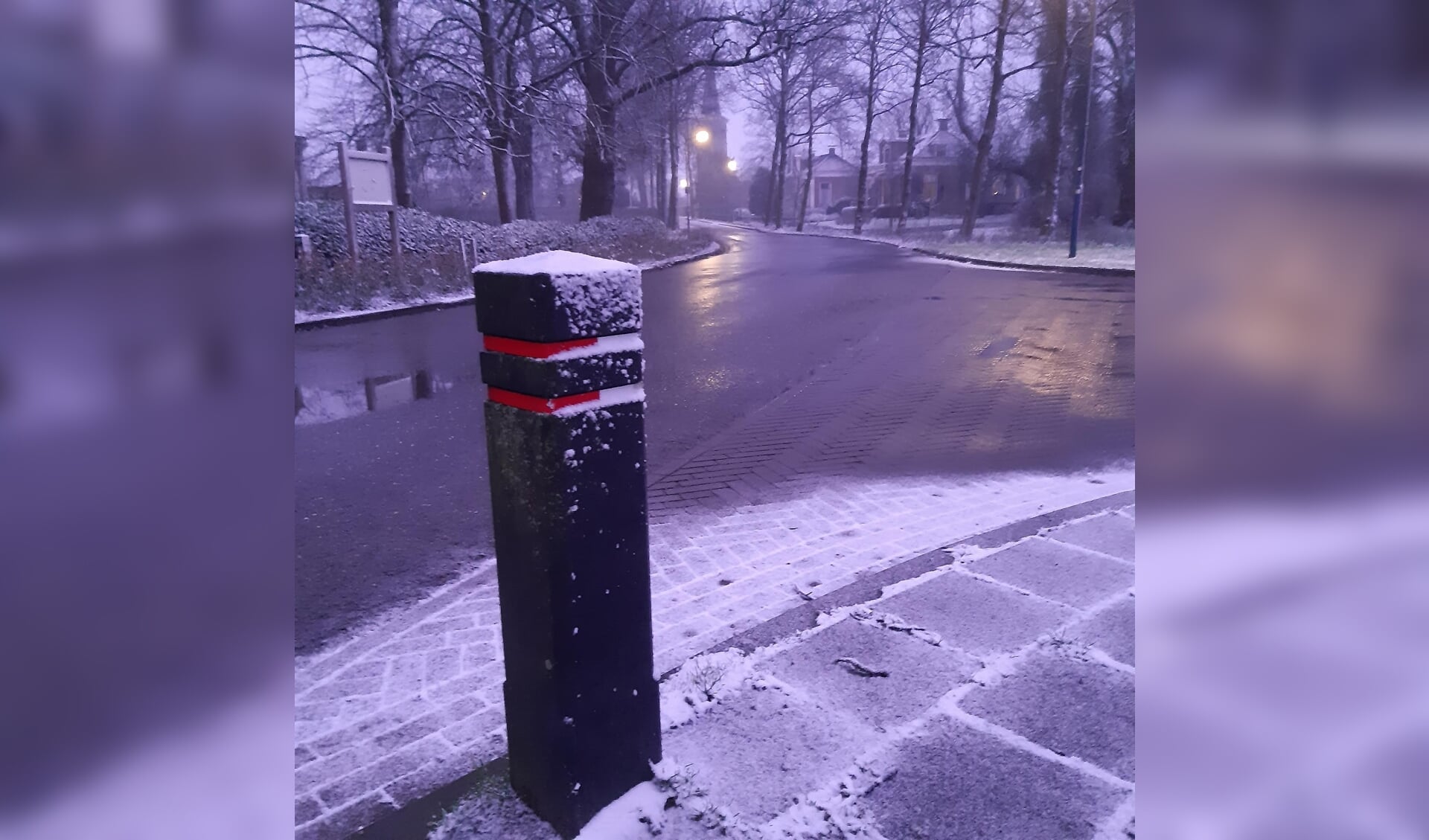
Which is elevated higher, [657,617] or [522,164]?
[522,164]

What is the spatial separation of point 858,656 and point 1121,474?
10.5 ft

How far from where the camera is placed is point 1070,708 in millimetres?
2510

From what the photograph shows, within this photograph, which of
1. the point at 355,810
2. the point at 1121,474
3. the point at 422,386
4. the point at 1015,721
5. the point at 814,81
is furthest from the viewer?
the point at 814,81

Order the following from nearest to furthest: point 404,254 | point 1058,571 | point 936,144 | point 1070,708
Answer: point 1070,708
point 1058,571
point 404,254
point 936,144

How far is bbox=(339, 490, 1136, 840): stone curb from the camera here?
2.11 m

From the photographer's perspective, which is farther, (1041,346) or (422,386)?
(1041,346)

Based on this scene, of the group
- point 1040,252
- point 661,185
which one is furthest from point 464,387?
point 1040,252

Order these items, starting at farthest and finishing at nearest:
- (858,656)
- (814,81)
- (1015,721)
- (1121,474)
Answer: (814,81) < (1121,474) < (858,656) < (1015,721)

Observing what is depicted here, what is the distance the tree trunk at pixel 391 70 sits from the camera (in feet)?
29.5

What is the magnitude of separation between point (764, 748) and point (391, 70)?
9371 millimetres

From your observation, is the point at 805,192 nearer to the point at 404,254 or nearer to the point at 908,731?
the point at 404,254
